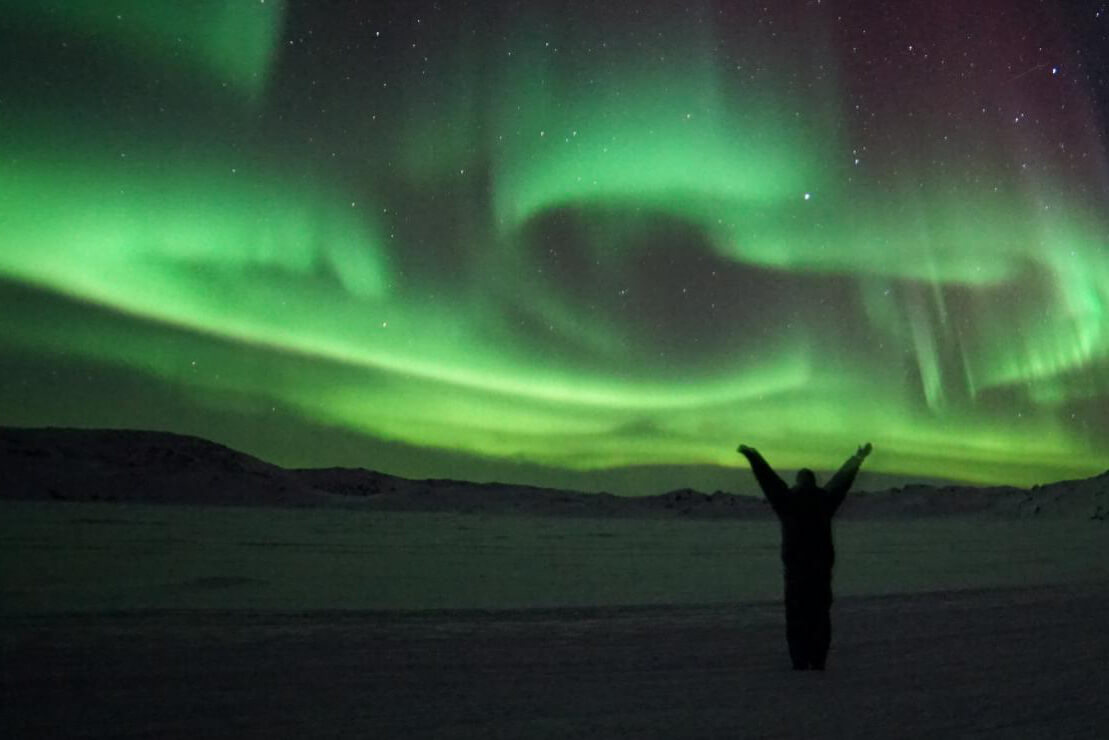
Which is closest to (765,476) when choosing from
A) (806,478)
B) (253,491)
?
(806,478)

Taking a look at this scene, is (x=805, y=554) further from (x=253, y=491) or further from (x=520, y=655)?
(x=253, y=491)

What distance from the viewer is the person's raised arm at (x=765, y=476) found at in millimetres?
10586

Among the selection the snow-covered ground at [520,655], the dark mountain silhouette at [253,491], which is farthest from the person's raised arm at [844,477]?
the dark mountain silhouette at [253,491]

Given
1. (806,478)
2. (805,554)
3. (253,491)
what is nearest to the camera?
(805,554)

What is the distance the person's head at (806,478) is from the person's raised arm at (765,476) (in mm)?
188

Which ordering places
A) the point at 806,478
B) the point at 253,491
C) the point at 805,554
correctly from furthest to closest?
the point at 253,491
the point at 806,478
the point at 805,554

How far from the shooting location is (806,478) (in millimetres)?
10797

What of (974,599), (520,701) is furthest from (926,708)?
(974,599)

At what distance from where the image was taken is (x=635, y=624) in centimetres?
1391

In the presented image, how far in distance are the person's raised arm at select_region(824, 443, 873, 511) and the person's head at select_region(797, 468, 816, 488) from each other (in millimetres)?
160

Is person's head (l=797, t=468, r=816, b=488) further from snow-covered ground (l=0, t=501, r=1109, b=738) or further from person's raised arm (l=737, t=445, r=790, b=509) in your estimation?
snow-covered ground (l=0, t=501, r=1109, b=738)

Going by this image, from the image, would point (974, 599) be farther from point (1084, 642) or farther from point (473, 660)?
point (473, 660)

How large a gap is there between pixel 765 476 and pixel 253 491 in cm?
15689

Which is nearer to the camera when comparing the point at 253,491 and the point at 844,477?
the point at 844,477
